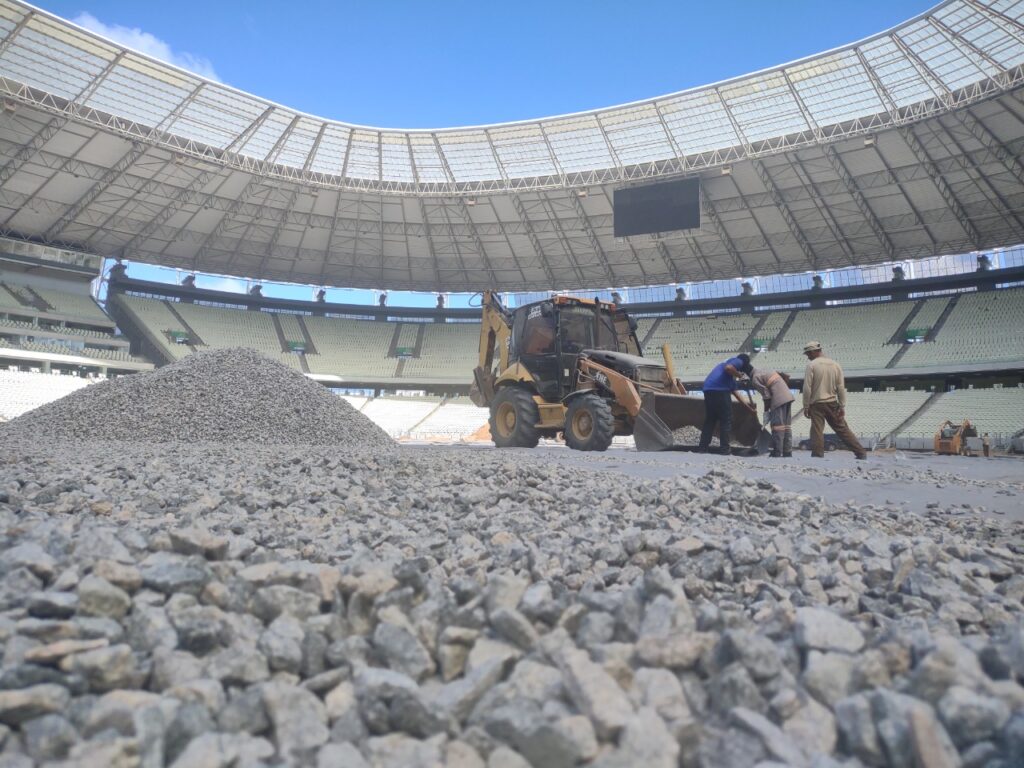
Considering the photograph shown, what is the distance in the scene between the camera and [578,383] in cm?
1116

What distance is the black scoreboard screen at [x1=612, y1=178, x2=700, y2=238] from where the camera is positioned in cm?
2783

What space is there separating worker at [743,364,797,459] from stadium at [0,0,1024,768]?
2.6 inches

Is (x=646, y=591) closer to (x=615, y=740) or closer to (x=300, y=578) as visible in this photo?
(x=615, y=740)

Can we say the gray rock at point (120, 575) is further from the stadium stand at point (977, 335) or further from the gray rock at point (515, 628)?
the stadium stand at point (977, 335)

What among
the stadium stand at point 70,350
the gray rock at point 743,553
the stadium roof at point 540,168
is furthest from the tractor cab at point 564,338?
the stadium stand at point 70,350

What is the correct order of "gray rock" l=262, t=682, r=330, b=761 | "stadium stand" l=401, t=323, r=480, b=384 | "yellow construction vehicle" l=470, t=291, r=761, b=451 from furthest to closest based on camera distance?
"stadium stand" l=401, t=323, r=480, b=384 → "yellow construction vehicle" l=470, t=291, r=761, b=451 → "gray rock" l=262, t=682, r=330, b=761

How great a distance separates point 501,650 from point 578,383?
9.57 metres

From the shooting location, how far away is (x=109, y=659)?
4.95 feet

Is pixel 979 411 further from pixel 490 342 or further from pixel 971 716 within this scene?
pixel 971 716

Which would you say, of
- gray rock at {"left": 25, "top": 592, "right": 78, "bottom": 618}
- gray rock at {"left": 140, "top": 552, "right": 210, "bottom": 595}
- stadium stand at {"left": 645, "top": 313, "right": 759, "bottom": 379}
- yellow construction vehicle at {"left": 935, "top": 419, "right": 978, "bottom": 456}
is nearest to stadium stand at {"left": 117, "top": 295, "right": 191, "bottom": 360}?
stadium stand at {"left": 645, "top": 313, "right": 759, "bottom": 379}

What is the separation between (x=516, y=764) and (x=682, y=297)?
3968 centimetres

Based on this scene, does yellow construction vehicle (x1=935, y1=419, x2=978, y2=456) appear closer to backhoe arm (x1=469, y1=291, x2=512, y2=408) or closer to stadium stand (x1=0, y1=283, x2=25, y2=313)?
backhoe arm (x1=469, y1=291, x2=512, y2=408)

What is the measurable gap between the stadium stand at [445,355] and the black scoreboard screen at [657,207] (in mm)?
13857

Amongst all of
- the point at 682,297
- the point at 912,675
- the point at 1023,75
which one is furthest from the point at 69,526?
the point at 682,297
